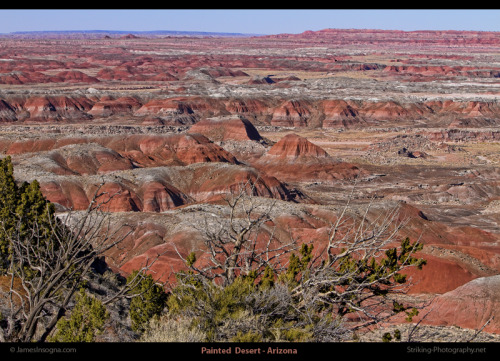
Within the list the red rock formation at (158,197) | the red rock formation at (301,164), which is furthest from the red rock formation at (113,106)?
the red rock formation at (158,197)

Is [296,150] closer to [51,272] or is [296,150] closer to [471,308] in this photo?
[471,308]

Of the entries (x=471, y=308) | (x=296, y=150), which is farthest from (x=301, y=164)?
(x=471, y=308)

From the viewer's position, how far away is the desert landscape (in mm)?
41312

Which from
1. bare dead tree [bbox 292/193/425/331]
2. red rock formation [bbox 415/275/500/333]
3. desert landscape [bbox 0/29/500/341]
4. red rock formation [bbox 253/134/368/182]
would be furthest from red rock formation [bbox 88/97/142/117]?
bare dead tree [bbox 292/193/425/331]

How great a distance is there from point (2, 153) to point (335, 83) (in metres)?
129

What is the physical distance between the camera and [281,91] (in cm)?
16788

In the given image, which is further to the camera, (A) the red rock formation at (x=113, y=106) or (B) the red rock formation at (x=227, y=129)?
(A) the red rock formation at (x=113, y=106)

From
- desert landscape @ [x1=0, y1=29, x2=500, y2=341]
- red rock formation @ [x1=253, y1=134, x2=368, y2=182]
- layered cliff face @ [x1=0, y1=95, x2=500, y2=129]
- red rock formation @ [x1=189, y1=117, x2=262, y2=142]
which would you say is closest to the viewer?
desert landscape @ [x1=0, y1=29, x2=500, y2=341]

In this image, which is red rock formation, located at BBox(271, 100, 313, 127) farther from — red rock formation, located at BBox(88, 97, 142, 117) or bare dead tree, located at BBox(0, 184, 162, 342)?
bare dead tree, located at BBox(0, 184, 162, 342)

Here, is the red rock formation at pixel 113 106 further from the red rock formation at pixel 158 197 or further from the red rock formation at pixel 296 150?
the red rock formation at pixel 158 197

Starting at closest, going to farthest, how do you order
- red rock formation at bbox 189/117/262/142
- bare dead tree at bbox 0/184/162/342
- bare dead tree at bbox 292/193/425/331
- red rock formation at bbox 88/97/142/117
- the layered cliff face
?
bare dead tree at bbox 0/184/162/342, bare dead tree at bbox 292/193/425/331, red rock formation at bbox 189/117/262/142, the layered cliff face, red rock formation at bbox 88/97/142/117

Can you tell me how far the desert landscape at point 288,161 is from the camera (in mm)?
41312

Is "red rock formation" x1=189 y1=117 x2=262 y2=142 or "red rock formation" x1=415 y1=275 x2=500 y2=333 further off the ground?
"red rock formation" x1=415 y1=275 x2=500 y2=333
